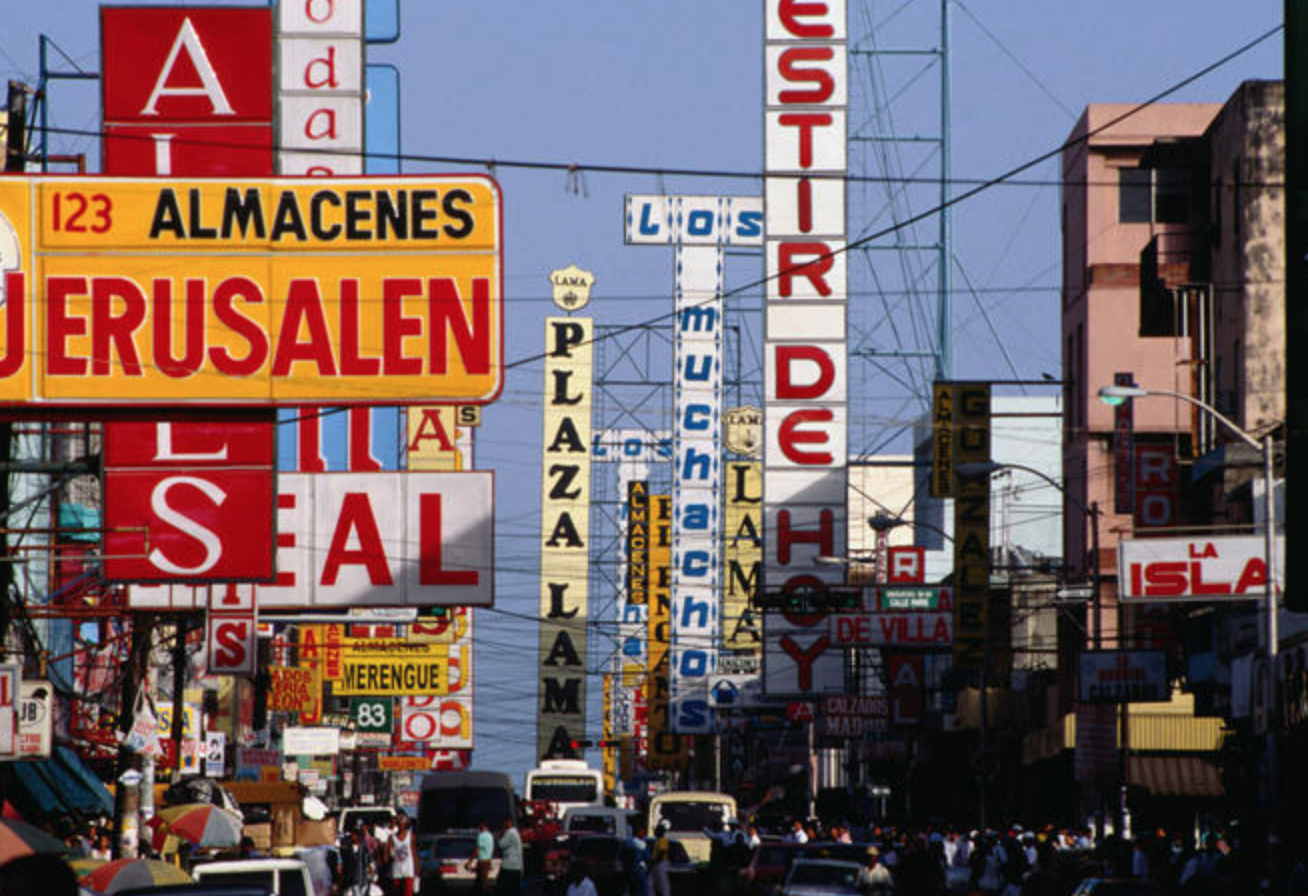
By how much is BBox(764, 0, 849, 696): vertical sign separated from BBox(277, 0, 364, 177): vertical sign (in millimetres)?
17832

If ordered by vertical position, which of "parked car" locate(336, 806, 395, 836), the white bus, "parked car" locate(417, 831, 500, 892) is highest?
"parked car" locate(417, 831, 500, 892)

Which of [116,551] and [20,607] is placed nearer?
[116,551]

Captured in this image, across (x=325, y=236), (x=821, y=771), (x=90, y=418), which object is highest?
(x=325, y=236)

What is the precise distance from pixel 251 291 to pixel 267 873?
6.65m

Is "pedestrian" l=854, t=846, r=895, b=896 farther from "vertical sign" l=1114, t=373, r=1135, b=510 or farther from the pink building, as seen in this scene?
the pink building

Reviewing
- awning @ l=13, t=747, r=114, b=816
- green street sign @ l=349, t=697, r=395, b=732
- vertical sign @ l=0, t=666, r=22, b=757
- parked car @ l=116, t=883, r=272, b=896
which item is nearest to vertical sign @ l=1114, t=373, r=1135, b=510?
awning @ l=13, t=747, r=114, b=816

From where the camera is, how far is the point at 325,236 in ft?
70.9

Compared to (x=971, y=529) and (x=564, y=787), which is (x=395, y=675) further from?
(x=971, y=529)

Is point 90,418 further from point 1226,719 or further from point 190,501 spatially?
point 1226,719

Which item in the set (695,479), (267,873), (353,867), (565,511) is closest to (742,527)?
(695,479)

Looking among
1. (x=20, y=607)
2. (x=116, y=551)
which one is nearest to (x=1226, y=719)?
(x=20, y=607)

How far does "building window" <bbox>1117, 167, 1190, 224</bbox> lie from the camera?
67062 mm

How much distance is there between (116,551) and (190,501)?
101 cm

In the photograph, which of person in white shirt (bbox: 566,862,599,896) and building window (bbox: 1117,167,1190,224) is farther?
building window (bbox: 1117,167,1190,224)
